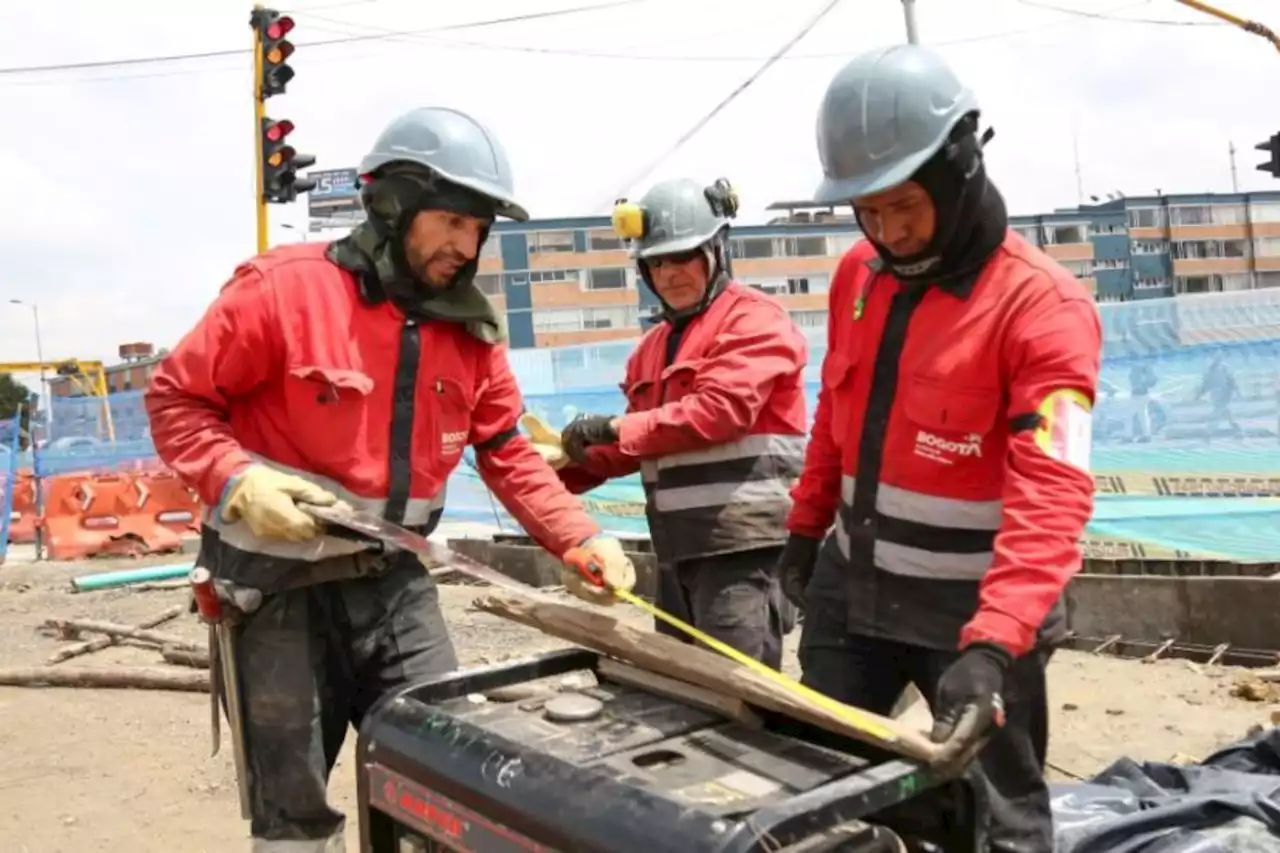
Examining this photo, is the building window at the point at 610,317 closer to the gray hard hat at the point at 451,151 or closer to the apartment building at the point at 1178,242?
the apartment building at the point at 1178,242

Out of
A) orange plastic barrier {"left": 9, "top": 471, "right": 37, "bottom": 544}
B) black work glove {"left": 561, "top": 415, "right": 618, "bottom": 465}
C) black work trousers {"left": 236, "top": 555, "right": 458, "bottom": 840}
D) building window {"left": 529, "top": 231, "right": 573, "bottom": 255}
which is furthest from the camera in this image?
building window {"left": 529, "top": 231, "right": 573, "bottom": 255}

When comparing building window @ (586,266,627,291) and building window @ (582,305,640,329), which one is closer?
building window @ (582,305,640,329)

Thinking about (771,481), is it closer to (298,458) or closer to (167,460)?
(298,458)

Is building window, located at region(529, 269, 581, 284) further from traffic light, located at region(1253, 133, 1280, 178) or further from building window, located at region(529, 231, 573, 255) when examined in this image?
traffic light, located at region(1253, 133, 1280, 178)

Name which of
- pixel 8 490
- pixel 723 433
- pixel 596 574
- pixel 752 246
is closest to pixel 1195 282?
pixel 752 246

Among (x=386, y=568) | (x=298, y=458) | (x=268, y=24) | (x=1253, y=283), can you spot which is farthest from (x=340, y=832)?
(x=1253, y=283)

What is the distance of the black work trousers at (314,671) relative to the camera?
2.84m

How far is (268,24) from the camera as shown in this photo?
39.3 feet

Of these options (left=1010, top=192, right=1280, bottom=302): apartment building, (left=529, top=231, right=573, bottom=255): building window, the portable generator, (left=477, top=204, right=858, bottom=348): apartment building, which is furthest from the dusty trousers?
(left=1010, top=192, right=1280, bottom=302): apartment building

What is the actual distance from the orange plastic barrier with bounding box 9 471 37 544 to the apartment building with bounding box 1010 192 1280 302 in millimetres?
52001

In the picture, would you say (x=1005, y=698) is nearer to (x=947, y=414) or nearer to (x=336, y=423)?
(x=947, y=414)

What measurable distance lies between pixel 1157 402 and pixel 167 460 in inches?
262

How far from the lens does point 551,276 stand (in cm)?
5694

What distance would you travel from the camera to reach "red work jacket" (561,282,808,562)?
3.83m
